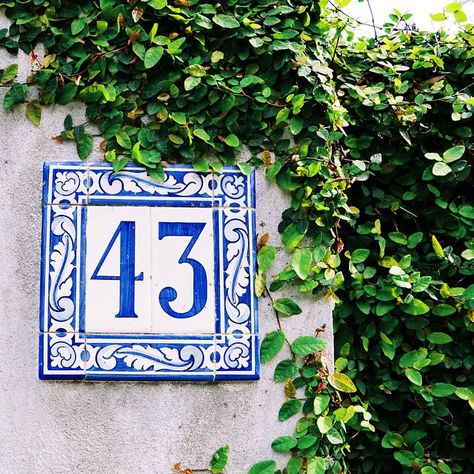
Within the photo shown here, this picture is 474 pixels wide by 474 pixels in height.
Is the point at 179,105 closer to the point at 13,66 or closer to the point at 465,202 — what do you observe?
the point at 13,66

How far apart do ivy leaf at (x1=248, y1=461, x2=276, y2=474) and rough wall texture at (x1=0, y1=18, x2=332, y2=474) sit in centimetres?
3

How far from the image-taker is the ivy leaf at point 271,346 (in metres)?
3.30

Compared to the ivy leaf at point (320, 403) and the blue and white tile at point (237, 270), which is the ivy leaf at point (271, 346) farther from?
the ivy leaf at point (320, 403)

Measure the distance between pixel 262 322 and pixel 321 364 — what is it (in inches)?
9.4

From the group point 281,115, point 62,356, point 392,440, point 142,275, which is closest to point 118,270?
point 142,275

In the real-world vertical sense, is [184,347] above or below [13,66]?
below

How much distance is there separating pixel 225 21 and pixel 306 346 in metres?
1.14

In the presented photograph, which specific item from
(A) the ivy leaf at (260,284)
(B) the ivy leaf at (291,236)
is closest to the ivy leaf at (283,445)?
(A) the ivy leaf at (260,284)

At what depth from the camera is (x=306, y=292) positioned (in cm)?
339

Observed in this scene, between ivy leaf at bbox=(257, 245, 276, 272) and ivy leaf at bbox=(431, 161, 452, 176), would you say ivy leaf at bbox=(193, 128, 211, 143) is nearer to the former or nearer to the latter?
ivy leaf at bbox=(257, 245, 276, 272)

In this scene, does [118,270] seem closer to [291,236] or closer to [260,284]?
[260,284]

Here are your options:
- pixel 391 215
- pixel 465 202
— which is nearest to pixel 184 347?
pixel 391 215

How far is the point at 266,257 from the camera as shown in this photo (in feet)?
11.0

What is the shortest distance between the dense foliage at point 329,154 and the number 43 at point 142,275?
0.64ft
